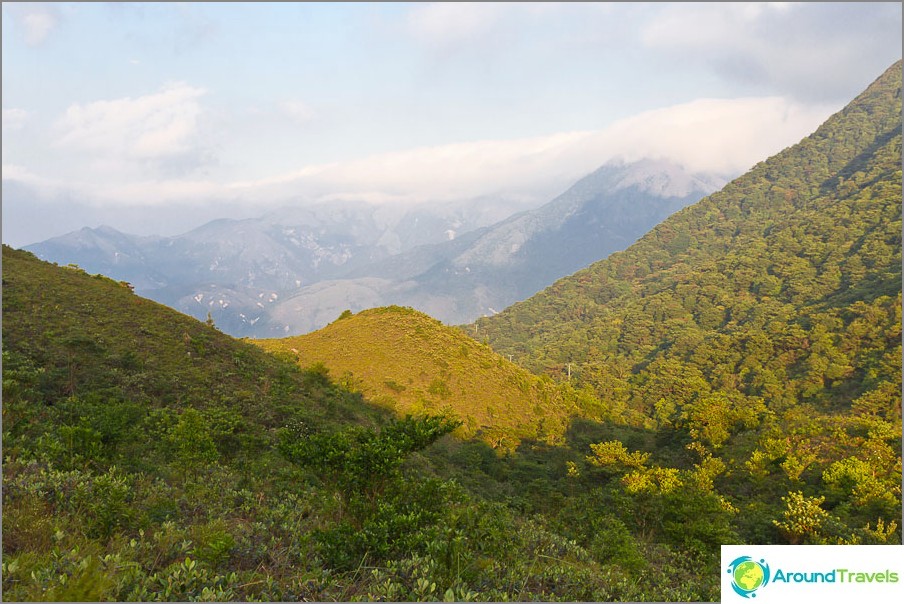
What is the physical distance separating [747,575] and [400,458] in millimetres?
4773

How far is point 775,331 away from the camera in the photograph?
75.7m

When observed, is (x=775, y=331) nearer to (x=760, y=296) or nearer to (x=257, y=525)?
(x=760, y=296)

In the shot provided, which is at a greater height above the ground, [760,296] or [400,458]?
[400,458]

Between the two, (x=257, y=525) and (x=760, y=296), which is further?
(x=760, y=296)

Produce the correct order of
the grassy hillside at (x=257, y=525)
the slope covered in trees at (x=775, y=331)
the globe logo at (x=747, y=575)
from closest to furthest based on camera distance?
1. the grassy hillside at (x=257, y=525)
2. the globe logo at (x=747, y=575)
3. the slope covered in trees at (x=775, y=331)

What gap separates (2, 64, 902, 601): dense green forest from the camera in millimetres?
5914

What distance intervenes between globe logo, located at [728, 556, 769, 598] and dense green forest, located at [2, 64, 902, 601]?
155cm

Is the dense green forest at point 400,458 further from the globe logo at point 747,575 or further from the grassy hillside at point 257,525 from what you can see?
the globe logo at point 747,575

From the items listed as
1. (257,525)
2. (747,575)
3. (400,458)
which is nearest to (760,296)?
(747,575)

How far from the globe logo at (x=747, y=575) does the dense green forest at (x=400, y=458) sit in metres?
1.55

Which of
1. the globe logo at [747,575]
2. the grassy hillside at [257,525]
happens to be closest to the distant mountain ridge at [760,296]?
the grassy hillside at [257,525]

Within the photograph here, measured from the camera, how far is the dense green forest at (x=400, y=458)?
5.91 metres

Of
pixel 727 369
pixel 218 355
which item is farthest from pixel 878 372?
pixel 218 355

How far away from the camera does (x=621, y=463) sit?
28.5 meters
